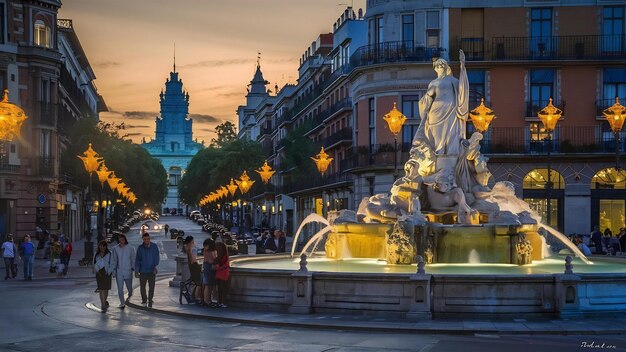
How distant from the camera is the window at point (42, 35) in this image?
5369 cm

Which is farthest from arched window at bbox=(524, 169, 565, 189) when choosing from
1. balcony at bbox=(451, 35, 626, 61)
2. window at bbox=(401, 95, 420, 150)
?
window at bbox=(401, 95, 420, 150)

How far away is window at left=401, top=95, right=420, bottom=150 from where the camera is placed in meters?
53.8

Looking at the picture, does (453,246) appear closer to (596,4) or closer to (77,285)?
(77,285)

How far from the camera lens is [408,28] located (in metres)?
54.6

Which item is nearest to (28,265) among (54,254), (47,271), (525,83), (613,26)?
(54,254)

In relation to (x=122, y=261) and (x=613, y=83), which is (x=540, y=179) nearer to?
(x=613, y=83)

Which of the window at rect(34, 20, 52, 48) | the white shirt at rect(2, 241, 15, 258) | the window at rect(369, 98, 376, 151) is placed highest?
the window at rect(34, 20, 52, 48)

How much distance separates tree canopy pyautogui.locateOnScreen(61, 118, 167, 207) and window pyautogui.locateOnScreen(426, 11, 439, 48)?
25.2 metres

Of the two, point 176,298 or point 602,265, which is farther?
point 602,265

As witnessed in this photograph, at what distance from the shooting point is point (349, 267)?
22.1 metres

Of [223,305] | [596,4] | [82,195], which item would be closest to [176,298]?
[223,305]

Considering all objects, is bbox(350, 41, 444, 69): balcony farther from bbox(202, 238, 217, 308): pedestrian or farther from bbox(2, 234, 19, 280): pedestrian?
bbox(202, 238, 217, 308): pedestrian

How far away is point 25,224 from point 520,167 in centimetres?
2730

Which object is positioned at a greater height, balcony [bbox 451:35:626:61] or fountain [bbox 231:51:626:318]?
balcony [bbox 451:35:626:61]
